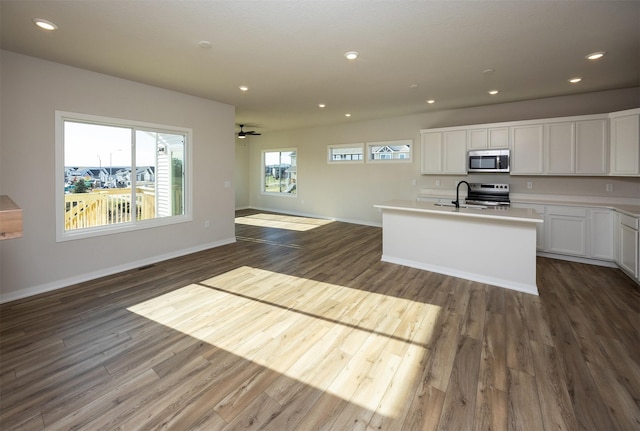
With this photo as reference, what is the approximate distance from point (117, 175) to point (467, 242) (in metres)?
4.98

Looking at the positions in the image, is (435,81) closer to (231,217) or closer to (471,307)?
(471,307)

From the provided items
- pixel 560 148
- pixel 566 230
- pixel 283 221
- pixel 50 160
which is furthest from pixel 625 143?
pixel 50 160

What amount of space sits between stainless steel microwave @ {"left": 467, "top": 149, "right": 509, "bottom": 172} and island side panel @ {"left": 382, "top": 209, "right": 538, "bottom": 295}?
2011 mm

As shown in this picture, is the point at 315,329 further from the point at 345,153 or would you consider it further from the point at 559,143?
the point at 345,153

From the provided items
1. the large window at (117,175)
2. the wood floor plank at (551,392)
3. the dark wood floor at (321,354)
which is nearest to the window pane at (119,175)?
the large window at (117,175)

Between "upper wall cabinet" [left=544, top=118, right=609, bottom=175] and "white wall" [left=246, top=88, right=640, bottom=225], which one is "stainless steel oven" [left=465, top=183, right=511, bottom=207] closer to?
"white wall" [left=246, top=88, right=640, bottom=225]

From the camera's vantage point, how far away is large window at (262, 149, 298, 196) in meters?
9.49

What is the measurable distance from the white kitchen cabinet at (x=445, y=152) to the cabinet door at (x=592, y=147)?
1.66 m

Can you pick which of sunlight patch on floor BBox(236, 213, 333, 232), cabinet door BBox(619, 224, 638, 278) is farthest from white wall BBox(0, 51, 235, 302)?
cabinet door BBox(619, 224, 638, 278)

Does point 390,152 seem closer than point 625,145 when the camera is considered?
No

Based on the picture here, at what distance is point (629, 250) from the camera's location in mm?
3859

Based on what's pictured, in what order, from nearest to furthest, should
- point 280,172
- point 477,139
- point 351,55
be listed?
point 351,55, point 477,139, point 280,172

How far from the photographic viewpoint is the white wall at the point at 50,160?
324cm

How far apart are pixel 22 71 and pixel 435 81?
16.5 feet
